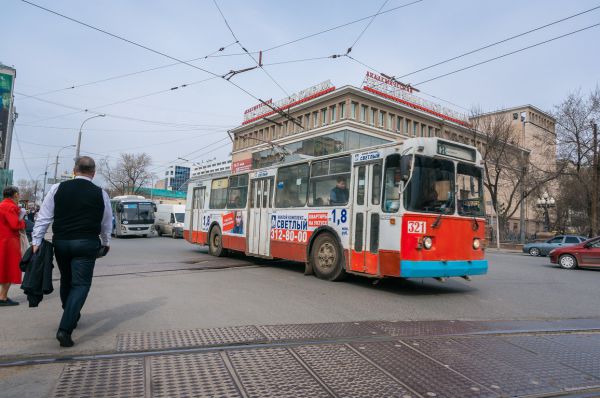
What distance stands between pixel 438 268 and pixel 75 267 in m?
6.18

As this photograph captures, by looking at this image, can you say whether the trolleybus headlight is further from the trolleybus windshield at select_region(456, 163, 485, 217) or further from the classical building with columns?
the classical building with columns

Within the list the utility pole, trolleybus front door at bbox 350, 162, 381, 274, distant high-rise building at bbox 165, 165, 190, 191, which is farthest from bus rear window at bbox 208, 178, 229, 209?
distant high-rise building at bbox 165, 165, 190, 191

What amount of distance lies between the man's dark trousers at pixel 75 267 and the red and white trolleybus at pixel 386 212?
17.4ft

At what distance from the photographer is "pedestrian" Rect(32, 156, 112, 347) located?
421 cm

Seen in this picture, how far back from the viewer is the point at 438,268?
7727 mm

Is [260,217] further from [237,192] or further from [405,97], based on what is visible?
[405,97]

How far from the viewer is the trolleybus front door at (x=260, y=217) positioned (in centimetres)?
1188

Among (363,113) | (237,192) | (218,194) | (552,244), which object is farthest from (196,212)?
(363,113)

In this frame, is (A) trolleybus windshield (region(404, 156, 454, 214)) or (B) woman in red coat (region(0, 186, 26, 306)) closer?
(B) woman in red coat (region(0, 186, 26, 306))

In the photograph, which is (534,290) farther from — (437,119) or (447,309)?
(437,119)

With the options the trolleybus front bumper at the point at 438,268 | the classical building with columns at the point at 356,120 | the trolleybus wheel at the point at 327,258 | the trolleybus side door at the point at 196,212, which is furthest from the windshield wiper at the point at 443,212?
the classical building with columns at the point at 356,120

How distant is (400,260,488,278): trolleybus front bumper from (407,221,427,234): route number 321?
0.57 meters

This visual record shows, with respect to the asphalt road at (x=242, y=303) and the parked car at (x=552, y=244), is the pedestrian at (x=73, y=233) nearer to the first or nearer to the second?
the asphalt road at (x=242, y=303)

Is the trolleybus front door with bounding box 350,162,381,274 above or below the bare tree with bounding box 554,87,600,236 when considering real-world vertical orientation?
below
